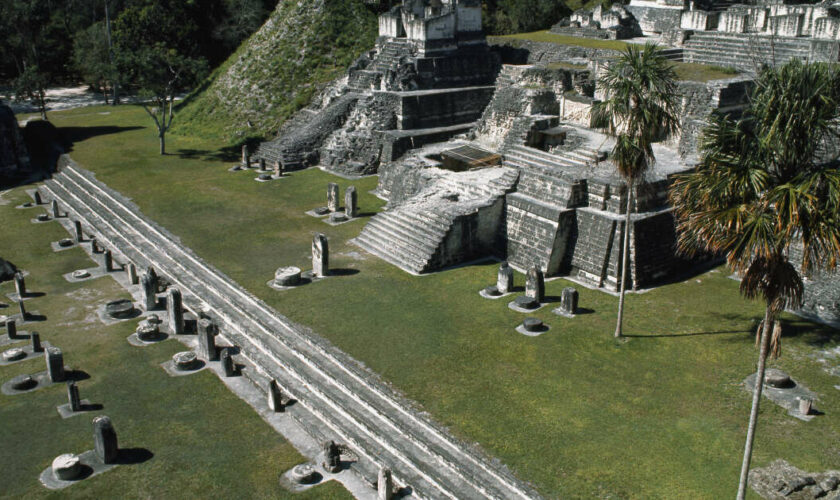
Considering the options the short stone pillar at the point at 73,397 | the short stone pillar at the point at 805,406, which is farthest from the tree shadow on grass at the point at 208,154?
the short stone pillar at the point at 805,406

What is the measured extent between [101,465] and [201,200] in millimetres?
17502

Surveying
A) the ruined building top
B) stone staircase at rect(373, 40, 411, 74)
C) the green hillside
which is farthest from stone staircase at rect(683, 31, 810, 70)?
the green hillside

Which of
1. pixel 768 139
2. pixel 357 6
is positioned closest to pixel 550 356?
pixel 768 139

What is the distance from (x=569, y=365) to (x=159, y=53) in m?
28.6

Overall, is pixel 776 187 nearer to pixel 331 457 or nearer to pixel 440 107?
pixel 331 457

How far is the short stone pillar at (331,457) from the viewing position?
47.3ft


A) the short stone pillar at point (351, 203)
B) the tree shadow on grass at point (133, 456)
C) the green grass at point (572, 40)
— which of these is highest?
the green grass at point (572, 40)

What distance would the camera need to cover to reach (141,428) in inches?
621

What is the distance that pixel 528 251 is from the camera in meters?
23.4

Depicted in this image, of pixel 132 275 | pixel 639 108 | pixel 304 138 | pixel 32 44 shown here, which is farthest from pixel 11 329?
pixel 32 44

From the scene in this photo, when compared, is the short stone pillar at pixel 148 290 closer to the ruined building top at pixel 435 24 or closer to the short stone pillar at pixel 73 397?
the short stone pillar at pixel 73 397

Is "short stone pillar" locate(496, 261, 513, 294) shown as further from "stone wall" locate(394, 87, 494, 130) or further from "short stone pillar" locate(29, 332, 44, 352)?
"stone wall" locate(394, 87, 494, 130)

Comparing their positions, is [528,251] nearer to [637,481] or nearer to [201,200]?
[637,481]

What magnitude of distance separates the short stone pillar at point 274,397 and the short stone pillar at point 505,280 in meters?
7.92
